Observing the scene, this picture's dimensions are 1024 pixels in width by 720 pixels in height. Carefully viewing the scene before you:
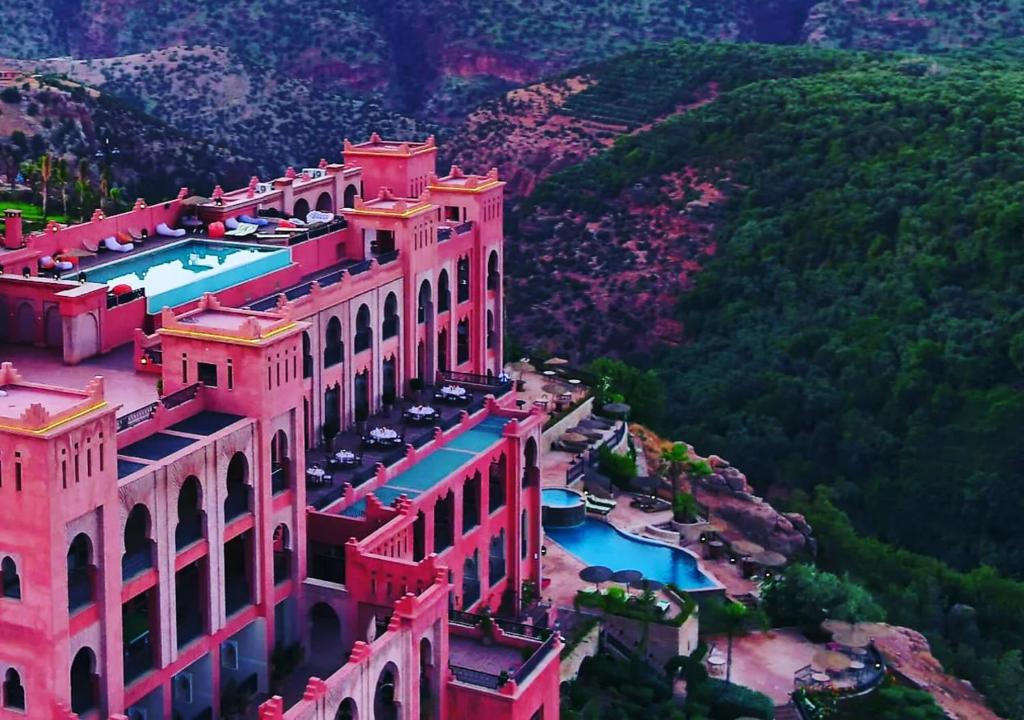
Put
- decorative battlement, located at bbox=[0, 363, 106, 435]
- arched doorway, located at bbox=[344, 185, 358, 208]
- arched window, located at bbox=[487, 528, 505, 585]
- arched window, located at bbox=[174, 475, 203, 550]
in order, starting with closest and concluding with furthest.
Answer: decorative battlement, located at bbox=[0, 363, 106, 435]
arched window, located at bbox=[174, 475, 203, 550]
arched window, located at bbox=[487, 528, 505, 585]
arched doorway, located at bbox=[344, 185, 358, 208]

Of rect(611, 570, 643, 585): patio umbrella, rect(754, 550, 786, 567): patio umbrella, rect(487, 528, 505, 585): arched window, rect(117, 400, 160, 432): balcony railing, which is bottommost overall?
rect(754, 550, 786, 567): patio umbrella

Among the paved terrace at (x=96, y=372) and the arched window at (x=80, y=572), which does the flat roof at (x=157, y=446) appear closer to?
the paved terrace at (x=96, y=372)

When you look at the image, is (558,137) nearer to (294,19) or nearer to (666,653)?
(294,19)

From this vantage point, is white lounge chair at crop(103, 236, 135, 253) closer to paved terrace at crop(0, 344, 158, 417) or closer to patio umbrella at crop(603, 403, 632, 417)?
paved terrace at crop(0, 344, 158, 417)

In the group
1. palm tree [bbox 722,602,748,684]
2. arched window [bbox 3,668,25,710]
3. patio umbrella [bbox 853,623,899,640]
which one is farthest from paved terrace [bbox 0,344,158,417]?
patio umbrella [bbox 853,623,899,640]

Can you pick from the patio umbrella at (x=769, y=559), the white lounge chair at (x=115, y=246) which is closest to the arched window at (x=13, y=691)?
the white lounge chair at (x=115, y=246)
